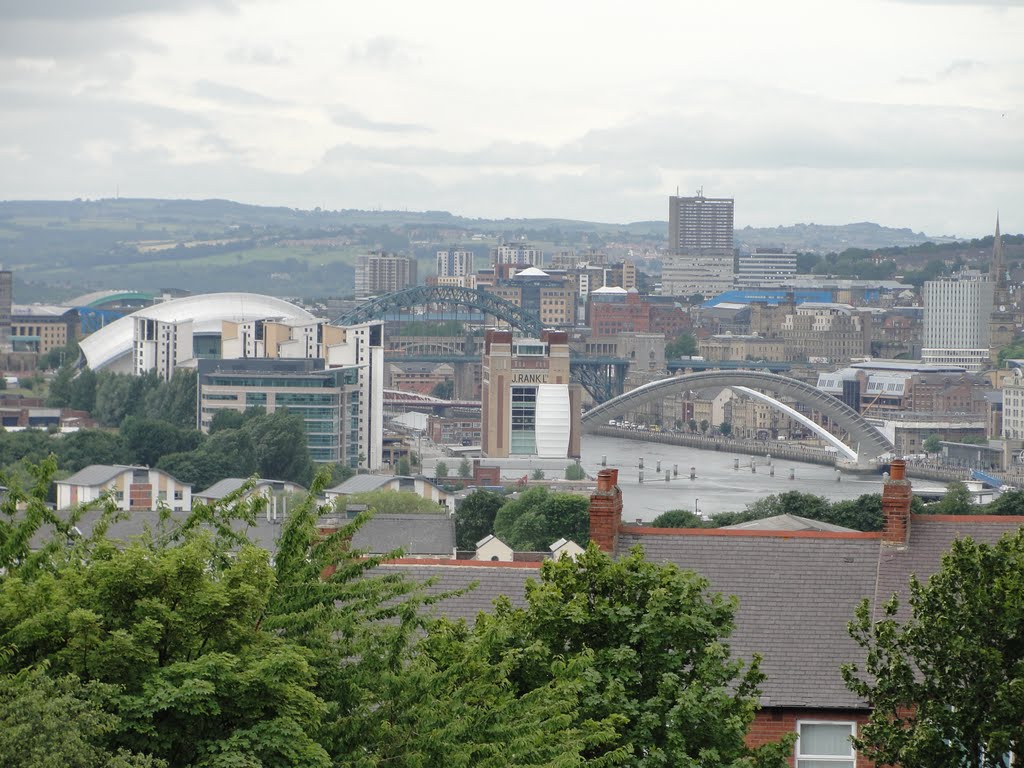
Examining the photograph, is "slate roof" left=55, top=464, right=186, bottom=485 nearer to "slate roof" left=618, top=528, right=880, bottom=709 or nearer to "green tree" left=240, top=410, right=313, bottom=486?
"green tree" left=240, top=410, right=313, bottom=486

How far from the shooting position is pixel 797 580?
13.7m

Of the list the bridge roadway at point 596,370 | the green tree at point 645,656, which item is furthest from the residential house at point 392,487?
the bridge roadway at point 596,370

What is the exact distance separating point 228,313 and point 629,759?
111030mm

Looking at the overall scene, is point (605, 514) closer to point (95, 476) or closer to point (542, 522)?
point (542, 522)

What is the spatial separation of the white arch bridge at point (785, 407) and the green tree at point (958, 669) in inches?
4137

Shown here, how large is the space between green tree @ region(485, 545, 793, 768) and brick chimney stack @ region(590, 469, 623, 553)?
196 cm

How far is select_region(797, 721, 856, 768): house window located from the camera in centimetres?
1286

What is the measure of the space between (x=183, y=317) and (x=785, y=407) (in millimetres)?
34576

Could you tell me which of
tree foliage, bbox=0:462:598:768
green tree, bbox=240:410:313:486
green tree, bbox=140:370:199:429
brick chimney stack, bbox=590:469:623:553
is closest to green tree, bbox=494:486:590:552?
green tree, bbox=240:410:313:486

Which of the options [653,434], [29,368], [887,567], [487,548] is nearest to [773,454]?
[653,434]

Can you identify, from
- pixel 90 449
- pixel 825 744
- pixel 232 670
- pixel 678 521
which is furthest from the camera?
pixel 90 449

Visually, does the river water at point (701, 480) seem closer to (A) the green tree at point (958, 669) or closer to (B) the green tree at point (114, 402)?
(B) the green tree at point (114, 402)

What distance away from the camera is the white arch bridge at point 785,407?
117500 mm

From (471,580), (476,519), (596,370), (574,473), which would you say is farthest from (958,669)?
(596,370)
